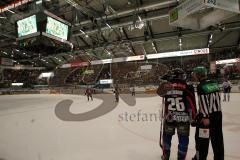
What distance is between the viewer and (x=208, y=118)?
9.07ft

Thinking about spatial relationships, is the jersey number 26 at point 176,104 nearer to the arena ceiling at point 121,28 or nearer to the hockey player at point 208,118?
the hockey player at point 208,118

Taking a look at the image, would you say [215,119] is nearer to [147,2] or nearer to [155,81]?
[147,2]

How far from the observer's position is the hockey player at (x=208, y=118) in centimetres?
277

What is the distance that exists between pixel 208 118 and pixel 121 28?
52.3 feet

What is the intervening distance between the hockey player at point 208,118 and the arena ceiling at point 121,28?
20.6ft

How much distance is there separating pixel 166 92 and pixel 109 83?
22.0m

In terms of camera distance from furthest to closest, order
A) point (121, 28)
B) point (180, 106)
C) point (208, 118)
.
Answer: point (121, 28) < point (180, 106) < point (208, 118)

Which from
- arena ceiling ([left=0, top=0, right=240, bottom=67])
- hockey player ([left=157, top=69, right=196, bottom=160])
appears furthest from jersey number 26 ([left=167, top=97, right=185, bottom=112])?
arena ceiling ([left=0, top=0, right=240, bottom=67])

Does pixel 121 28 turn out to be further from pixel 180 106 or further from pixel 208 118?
pixel 208 118

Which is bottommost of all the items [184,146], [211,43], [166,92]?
[184,146]

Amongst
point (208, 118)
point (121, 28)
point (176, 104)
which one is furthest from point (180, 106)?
point (121, 28)

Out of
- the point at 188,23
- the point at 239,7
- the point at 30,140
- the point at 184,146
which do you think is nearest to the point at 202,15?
the point at 188,23

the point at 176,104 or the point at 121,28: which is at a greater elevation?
the point at 121,28

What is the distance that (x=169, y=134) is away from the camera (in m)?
3.02
